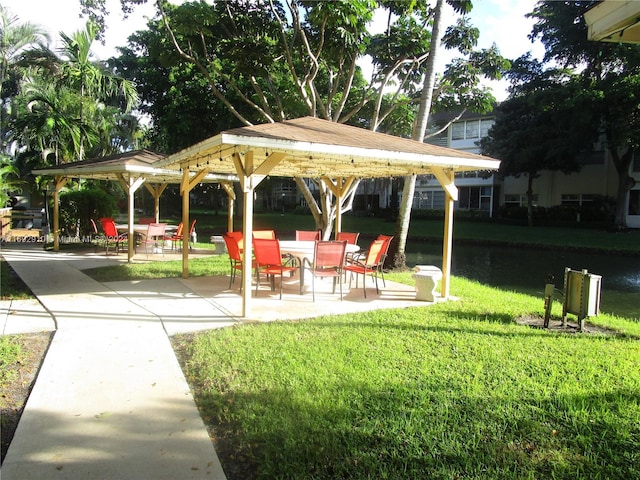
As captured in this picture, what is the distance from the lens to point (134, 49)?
2808 centimetres

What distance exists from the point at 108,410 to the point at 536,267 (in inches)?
612

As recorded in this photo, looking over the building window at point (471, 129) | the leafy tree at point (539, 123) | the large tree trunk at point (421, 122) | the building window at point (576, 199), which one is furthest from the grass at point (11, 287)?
the building window at point (471, 129)

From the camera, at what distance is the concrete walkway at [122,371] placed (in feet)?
9.67

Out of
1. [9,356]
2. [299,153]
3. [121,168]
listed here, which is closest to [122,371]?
[9,356]

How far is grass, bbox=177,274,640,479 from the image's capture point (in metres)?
3.06

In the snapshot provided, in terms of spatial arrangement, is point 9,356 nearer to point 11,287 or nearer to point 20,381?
point 20,381

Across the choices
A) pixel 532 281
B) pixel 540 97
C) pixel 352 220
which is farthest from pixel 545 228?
pixel 532 281

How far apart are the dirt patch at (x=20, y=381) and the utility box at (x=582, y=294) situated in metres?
6.45

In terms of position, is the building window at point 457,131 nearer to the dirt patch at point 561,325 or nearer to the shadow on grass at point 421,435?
the dirt patch at point 561,325

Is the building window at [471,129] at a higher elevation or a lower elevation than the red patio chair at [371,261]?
higher

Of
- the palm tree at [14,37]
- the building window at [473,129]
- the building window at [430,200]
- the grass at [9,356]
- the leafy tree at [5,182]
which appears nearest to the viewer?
the grass at [9,356]

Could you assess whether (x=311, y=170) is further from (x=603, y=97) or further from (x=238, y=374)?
(x=603, y=97)

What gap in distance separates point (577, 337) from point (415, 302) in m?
2.65

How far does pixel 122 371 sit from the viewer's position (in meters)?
4.42
